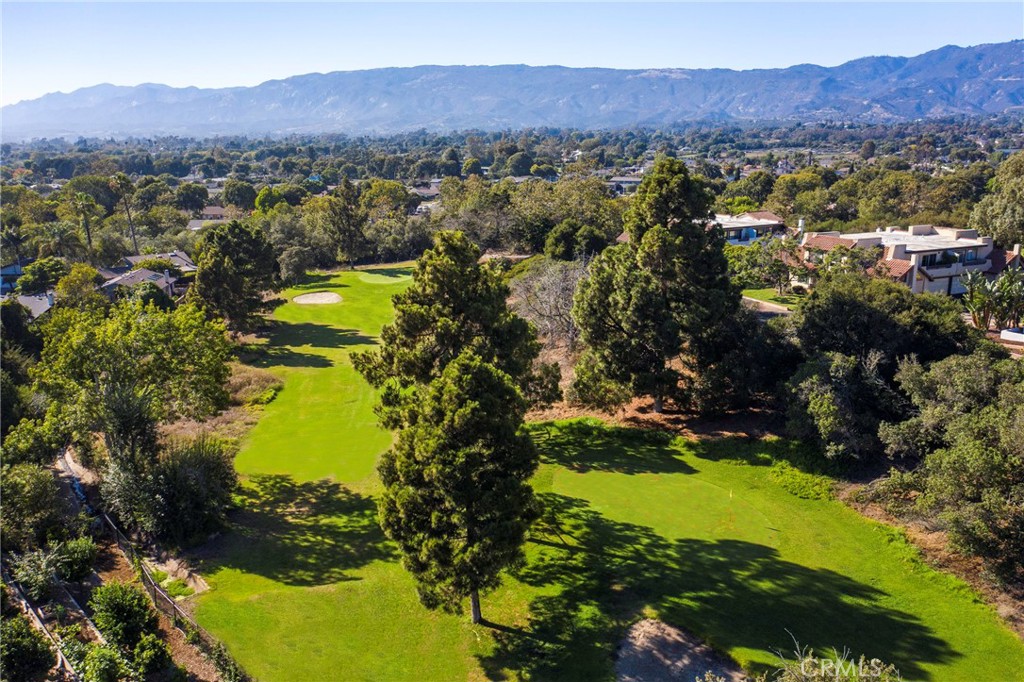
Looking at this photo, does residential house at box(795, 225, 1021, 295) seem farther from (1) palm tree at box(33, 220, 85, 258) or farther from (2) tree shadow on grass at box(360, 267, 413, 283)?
(1) palm tree at box(33, 220, 85, 258)

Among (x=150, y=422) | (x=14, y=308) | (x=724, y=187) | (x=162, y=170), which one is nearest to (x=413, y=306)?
(x=150, y=422)

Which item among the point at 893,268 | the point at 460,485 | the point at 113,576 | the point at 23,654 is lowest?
the point at 113,576

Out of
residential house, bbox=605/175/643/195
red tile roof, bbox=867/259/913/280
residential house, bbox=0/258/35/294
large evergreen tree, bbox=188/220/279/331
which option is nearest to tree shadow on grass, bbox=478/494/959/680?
red tile roof, bbox=867/259/913/280

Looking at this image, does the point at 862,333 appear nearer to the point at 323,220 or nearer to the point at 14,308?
the point at 14,308

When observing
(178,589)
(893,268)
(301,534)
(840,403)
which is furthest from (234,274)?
(893,268)

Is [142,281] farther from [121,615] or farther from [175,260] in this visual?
[121,615]
